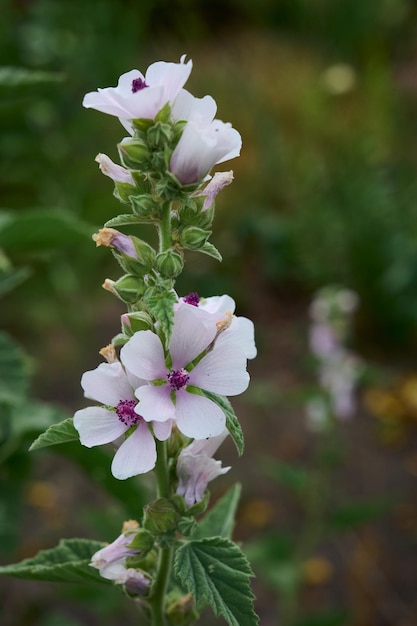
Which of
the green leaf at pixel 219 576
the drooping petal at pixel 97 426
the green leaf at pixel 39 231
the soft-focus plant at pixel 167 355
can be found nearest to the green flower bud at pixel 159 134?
the soft-focus plant at pixel 167 355

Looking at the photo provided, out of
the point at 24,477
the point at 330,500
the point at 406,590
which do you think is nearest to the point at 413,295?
the point at 330,500

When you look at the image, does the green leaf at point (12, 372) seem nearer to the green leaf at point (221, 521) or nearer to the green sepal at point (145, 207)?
the green leaf at point (221, 521)

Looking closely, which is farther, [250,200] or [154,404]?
[250,200]

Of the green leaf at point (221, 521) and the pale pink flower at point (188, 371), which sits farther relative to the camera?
the green leaf at point (221, 521)

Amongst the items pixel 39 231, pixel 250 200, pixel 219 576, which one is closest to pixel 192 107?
pixel 219 576

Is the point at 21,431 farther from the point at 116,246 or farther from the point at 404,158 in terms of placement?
the point at 404,158

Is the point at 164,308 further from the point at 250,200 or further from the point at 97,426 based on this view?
the point at 250,200

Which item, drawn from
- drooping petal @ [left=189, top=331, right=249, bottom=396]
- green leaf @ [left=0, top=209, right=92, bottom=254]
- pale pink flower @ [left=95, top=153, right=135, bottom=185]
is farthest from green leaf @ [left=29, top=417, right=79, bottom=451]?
green leaf @ [left=0, top=209, right=92, bottom=254]
